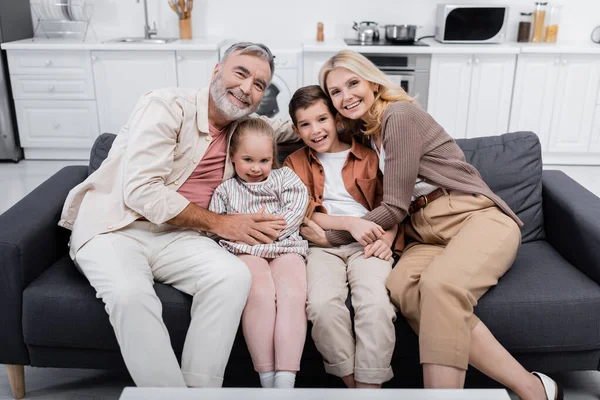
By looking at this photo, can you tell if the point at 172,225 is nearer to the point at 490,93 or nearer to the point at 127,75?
the point at 127,75

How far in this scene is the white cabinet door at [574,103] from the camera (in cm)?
408

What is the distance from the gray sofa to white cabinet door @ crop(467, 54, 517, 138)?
2.43m

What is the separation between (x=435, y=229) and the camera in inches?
72.6

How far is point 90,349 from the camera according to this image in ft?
5.56

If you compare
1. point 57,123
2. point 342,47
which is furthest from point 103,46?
point 342,47

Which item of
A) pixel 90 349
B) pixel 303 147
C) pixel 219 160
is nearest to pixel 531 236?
pixel 303 147

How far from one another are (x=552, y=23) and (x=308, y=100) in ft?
11.3

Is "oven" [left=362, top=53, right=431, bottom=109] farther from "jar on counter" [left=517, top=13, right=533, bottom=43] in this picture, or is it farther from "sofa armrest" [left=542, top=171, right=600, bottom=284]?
"sofa armrest" [left=542, top=171, right=600, bottom=284]

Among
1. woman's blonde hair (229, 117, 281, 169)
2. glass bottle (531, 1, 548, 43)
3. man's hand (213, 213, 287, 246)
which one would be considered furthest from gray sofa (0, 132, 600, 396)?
glass bottle (531, 1, 548, 43)

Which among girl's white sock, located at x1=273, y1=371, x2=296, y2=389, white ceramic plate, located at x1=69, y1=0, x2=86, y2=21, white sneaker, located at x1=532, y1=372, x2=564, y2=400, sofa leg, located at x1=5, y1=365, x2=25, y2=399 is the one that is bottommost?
sofa leg, located at x1=5, y1=365, x2=25, y2=399

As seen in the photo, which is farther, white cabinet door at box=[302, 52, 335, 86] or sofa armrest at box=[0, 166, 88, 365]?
white cabinet door at box=[302, 52, 335, 86]

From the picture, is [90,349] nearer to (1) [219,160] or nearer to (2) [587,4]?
(1) [219,160]

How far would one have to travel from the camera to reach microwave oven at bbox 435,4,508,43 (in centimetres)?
410

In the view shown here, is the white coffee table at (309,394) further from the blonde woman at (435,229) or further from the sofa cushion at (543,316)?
the sofa cushion at (543,316)
